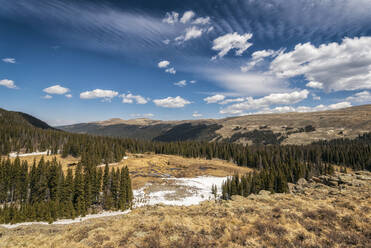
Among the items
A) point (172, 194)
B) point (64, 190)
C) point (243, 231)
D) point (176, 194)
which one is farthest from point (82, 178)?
point (243, 231)

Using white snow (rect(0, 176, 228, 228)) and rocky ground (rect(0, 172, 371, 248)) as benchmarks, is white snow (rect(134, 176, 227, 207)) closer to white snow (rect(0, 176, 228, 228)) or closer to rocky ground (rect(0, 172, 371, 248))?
white snow (rect(0, 176, 228, 228))

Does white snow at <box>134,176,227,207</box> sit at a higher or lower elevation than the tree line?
lower

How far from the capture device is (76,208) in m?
50.0

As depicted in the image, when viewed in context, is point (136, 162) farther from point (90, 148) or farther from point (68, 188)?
point (68, 188)

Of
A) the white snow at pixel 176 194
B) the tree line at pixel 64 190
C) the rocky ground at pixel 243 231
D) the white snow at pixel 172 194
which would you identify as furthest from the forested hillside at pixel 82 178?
the rocky ground at pixel 243 231

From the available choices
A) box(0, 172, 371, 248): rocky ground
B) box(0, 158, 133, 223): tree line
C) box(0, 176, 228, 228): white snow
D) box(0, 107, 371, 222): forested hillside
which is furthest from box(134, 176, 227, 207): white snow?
box(0, 172, 371, 248): rocky ground

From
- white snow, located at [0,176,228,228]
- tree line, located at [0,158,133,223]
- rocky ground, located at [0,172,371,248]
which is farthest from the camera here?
white snow, located at [0,176,228,228]

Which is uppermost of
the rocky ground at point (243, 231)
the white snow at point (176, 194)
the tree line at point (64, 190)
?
the rocky ground at point (243, 231)

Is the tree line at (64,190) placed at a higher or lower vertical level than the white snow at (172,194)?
higher

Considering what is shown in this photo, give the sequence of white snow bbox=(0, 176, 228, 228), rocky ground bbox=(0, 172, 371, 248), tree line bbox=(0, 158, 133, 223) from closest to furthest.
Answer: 1. rocky ground bbox=(0, 172, 371, 248)
2. tree line bbox=(0, 158, 133, 223)
3. white snow bbox=(0, 176, 228, 228)

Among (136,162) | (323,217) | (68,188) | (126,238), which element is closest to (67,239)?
(126,238)

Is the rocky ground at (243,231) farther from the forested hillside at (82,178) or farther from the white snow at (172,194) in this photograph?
the forested hillside at (82,178)

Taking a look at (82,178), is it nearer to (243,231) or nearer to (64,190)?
(64,190)

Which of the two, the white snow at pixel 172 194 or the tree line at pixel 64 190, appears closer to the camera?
the tree line at pixel 64 190
